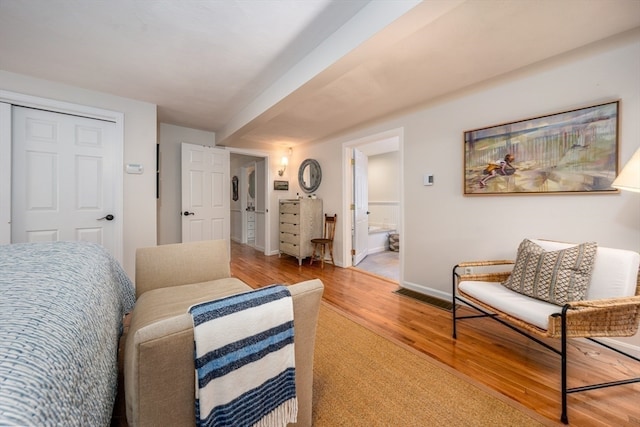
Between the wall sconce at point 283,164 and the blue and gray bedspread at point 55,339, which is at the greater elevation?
the wall sconce at point 283,164

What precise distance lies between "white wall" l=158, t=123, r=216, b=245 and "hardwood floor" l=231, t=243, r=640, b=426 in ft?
8.94

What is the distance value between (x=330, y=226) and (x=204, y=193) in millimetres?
→ 2170

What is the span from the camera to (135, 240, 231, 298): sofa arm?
1.71 m

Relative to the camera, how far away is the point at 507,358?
1688 mm

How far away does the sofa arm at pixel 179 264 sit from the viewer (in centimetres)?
171

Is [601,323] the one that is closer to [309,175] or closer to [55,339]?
[55,339]

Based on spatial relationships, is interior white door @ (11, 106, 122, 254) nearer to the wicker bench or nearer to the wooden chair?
the wooden chair

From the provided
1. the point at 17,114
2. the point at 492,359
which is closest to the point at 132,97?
the point at 17,114

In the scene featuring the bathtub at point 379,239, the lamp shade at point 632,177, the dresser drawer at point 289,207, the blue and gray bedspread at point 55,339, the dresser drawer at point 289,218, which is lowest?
the bathtub at point 379,239

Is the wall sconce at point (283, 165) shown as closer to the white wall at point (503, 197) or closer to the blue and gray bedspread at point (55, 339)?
the white wall at point (503, 197)

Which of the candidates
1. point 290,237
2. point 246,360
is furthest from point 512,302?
point 290,237

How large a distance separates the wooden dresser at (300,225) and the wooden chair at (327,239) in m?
0.12

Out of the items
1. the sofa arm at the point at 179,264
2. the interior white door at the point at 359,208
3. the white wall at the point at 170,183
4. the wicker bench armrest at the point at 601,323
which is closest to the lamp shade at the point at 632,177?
the wicker bench armrest at the point at 601,323

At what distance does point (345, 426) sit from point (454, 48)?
2521 millimetres
